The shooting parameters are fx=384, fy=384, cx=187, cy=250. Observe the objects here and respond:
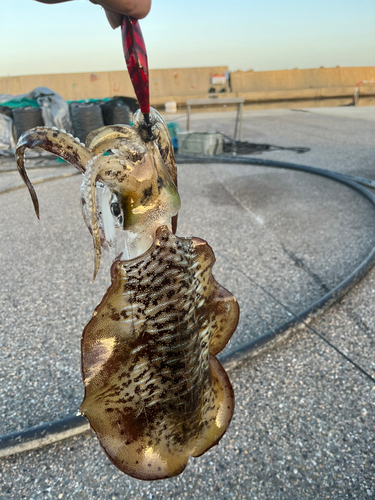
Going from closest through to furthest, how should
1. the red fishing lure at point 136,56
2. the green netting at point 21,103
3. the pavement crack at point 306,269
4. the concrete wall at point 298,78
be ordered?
the red fishing lure at point 136,56 < the pavement crack at point 306,269 < the green netting at point 21,103 < the concrete wall at point 298,78

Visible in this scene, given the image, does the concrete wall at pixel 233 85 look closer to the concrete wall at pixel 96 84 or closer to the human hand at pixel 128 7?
the concrete wall at pixel 96 84

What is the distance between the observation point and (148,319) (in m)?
0.75

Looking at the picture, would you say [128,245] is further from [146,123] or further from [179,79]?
[179,79]

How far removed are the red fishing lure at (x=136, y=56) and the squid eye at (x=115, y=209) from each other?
0.19m

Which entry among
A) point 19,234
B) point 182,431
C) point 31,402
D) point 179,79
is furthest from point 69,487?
point 179,79

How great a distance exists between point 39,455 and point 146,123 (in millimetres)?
1631

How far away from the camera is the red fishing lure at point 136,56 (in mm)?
673

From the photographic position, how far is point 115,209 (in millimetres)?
765

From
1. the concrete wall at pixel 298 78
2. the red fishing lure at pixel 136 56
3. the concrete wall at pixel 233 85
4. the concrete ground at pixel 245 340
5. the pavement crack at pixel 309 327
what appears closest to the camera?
the red fishing lure at pixel 136 56

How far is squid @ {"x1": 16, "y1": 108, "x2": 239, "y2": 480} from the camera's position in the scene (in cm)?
72

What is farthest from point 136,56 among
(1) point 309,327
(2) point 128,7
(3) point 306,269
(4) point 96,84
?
(4) point 96,84

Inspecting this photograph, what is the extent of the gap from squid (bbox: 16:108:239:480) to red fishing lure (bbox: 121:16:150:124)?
7cm

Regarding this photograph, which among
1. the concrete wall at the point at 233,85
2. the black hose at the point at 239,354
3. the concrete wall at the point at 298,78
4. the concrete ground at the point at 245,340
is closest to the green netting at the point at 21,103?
the concrete ground at the point at 245,340

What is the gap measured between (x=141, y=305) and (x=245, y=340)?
1827mm
